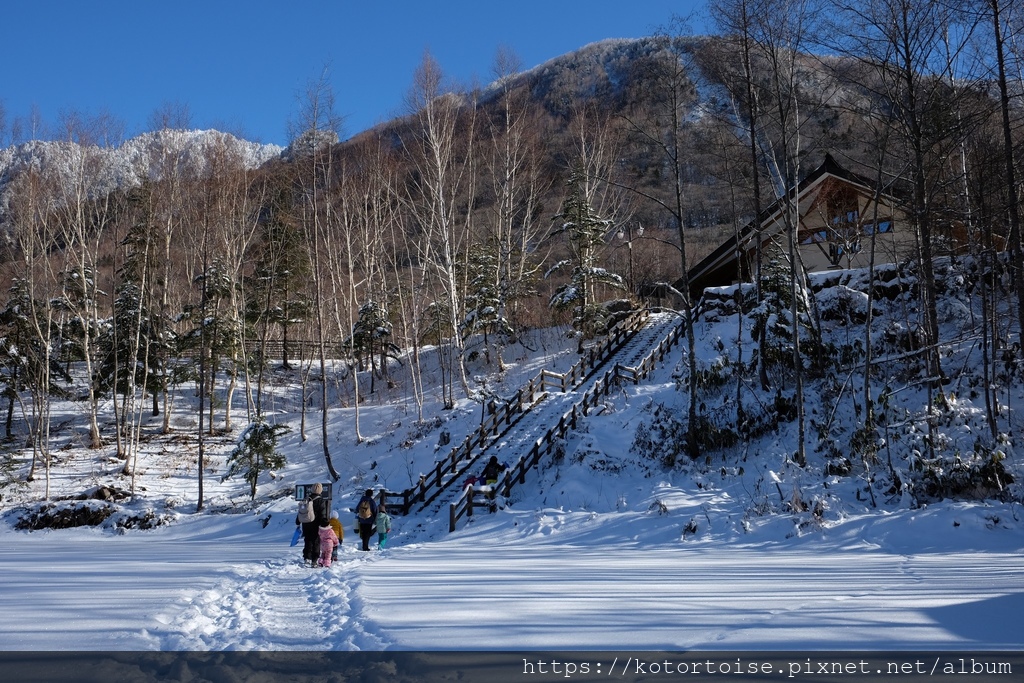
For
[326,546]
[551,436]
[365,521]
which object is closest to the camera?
[326,546]

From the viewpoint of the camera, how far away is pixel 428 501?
16188 millimetres

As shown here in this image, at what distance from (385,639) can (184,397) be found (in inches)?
1239

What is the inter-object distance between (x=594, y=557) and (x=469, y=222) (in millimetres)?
20438

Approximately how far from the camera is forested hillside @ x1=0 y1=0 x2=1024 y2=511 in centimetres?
1298

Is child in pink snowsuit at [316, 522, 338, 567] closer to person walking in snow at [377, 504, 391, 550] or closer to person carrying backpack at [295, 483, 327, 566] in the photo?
person carrying backpack at [295, 483, 327, 566]

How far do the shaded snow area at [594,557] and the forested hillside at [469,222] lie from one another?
4.66 feet

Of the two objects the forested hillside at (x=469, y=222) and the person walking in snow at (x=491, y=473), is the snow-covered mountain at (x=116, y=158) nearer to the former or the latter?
the forested hillside at (x=469, y=222)

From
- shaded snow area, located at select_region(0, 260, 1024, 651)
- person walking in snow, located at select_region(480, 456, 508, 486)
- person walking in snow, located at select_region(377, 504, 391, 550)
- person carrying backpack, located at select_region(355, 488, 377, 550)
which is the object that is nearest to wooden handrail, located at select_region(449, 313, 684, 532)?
person walking in snow, located at select_region(480, 456, 508, 486)

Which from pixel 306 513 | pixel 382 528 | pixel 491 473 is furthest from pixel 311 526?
pixel 491 473

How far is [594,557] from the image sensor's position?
1040 centimetres

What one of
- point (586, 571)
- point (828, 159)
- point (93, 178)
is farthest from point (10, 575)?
point (828, 159)

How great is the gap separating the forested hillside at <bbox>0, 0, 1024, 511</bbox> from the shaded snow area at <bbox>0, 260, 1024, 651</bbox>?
4.66 feet

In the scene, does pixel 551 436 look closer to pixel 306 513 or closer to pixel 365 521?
pixel 365 521

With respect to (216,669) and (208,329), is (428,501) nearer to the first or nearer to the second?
(216,669)
